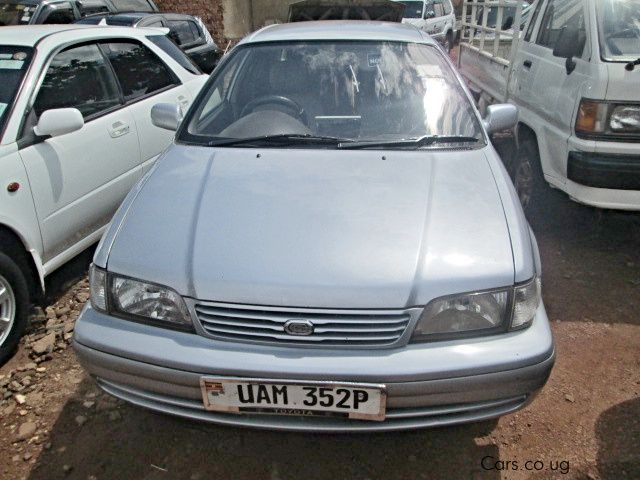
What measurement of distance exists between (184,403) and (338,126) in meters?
1.47

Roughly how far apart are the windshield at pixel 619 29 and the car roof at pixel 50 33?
10.7ft

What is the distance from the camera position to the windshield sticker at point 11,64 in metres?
2.94

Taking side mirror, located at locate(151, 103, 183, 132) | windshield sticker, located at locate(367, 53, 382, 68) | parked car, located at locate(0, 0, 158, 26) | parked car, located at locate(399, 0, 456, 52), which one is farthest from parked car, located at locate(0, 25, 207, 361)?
parked car, located at locate(399, 0, 456, 52)

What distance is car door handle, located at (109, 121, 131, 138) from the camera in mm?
3432

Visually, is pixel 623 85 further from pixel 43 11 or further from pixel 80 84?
pixel 43 11

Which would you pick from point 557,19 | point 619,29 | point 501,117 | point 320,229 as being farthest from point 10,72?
point 557,19

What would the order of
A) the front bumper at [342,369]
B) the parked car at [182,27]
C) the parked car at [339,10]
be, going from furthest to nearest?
the parked car at [182,27] < the parked car at [339,10] < the front bumper at [342,369]

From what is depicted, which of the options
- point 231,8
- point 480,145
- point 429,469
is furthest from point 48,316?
point 231,8

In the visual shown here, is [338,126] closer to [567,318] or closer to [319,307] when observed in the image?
[319,307]

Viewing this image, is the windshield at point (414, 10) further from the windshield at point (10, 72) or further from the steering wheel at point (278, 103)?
the windshield at point (10, 72)

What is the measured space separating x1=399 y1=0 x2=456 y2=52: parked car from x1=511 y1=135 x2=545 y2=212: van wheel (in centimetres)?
873

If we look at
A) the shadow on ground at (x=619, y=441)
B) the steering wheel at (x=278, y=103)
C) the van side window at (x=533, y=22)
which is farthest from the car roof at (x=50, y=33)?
the shadow on ground at (x=619, y=441)

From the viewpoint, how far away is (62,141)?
9.86ft

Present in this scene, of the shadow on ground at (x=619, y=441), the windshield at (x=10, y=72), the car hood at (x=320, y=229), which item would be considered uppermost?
the windshield at (x=10, y=72)
